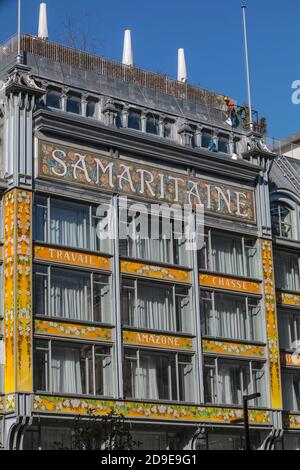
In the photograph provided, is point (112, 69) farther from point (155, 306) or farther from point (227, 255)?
point (155, 306)

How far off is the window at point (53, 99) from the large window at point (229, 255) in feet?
34.3

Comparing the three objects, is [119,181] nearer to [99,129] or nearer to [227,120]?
[99,129]

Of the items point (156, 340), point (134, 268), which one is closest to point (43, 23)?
point (134, 268)

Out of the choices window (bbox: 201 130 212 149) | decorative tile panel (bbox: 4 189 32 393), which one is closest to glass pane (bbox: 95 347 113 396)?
decorative tile panel (bbox: 4 189 32 393)

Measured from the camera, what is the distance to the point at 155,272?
5256 centimetres

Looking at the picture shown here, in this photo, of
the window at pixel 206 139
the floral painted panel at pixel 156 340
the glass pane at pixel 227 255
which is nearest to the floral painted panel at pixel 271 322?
the glass pane at pixel 227 255

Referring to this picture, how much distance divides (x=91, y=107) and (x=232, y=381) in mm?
16007

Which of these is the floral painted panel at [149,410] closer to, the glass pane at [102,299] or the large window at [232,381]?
the large window at [232,381]

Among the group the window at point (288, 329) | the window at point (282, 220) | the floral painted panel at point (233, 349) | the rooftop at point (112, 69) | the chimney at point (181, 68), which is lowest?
the floral painted panel at point (233, 349)

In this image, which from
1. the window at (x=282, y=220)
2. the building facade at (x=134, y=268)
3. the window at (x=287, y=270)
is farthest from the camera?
the window at (x=282, y=220)

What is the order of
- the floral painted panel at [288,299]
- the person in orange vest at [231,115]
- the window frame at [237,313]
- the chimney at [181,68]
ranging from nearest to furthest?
the window frame at [237,313] < the floral painted panel at [288,299] < the person in orange vest at [231,115] < the chimney at [181,68]

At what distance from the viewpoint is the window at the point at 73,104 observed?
53.3m
